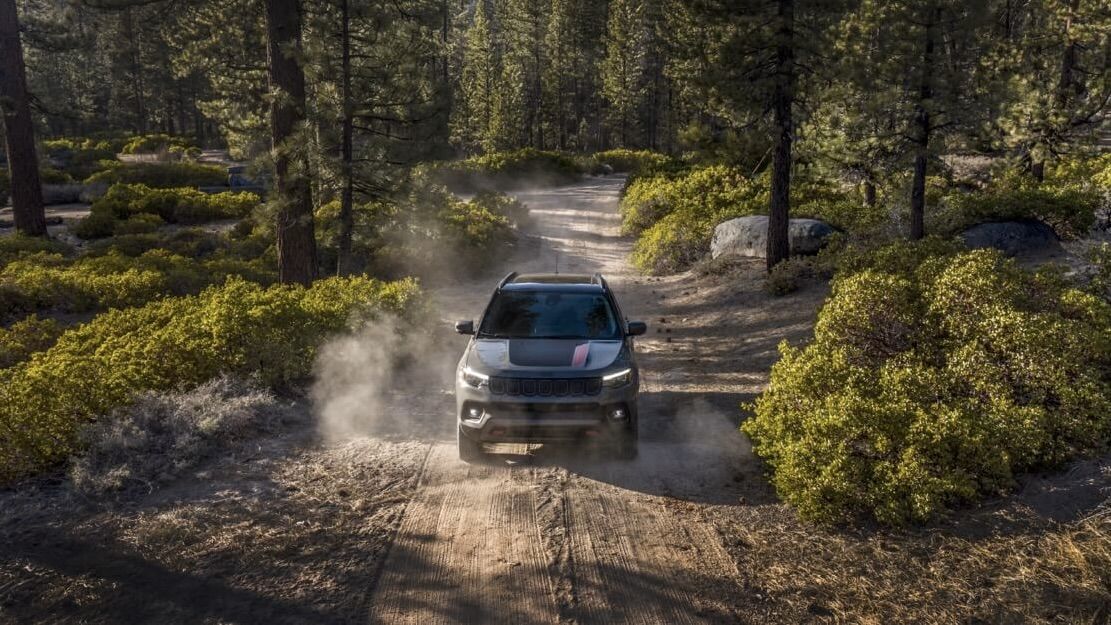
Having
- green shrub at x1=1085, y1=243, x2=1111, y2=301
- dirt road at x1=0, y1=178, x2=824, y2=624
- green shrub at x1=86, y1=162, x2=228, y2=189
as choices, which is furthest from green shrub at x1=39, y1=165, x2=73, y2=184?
green shrub at x1=1085, y1=243, x2=1111, y2=301

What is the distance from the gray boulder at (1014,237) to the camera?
13.9 meters

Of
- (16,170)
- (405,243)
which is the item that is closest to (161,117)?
(16,170)

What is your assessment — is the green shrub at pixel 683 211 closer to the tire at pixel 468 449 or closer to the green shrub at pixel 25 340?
the tire at pixel 468 449

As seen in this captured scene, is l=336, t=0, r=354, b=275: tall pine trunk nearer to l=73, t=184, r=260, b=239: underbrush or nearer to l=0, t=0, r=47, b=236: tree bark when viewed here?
l=73, t=184, r=260, b=239: underbrush

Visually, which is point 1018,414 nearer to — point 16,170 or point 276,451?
point 276,451

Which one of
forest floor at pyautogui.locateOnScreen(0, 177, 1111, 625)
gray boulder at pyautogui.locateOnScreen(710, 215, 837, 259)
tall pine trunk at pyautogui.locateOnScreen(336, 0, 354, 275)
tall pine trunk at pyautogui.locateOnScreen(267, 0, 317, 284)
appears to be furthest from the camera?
gray boulder at pyautogui.locateOnScreen(710, 215, 837, 259)

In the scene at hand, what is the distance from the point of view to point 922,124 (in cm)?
1321

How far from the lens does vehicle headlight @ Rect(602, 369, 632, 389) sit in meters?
7.09

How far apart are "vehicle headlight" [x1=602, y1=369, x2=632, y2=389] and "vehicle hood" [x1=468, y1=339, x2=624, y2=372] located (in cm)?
14

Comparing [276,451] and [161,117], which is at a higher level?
[161,117]

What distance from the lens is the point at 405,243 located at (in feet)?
65.4

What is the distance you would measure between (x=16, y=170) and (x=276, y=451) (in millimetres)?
17292

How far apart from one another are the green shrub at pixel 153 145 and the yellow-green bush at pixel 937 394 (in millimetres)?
46999

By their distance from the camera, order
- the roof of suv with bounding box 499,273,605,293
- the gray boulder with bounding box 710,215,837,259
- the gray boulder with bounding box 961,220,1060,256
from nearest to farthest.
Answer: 1. the roof of suv with bounding box 499,273,605,293
2. the gray boulder with bounding box 961,220,1060,256
3. the gray boulder with bounding box 710,215,837,259
